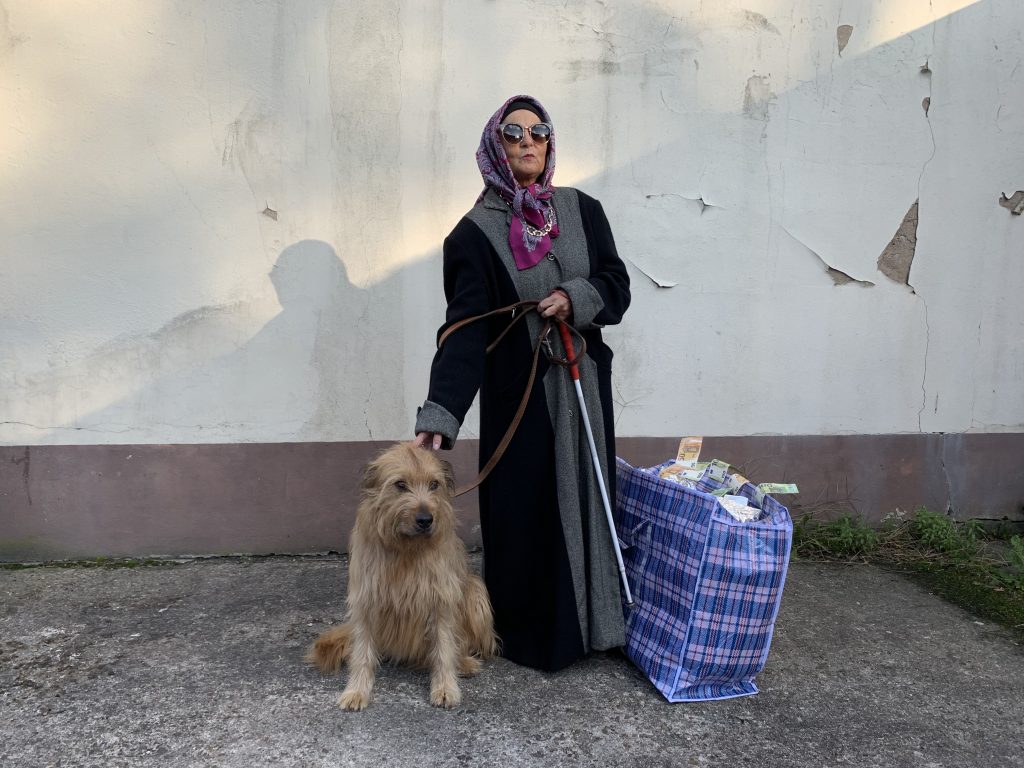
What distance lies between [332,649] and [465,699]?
609 millimetres

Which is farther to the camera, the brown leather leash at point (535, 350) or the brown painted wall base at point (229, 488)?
the brown painted wall base at point (229, 488)

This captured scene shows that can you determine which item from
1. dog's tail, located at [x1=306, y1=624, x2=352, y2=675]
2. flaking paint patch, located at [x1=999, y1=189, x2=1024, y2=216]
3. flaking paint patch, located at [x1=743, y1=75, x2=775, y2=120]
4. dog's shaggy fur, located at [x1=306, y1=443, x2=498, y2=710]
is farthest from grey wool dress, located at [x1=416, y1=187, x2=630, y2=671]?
flaking paint patch, located at [x1=999, y1=189, x2=1024, y2=216]

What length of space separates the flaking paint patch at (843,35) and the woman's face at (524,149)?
2.63m

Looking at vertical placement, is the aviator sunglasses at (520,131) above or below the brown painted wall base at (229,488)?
above

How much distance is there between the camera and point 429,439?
2.96 metres

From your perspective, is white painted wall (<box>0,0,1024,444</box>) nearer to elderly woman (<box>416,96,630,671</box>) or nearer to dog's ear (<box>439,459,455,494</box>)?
elderly woman (<box>416,96,630,671</box>)

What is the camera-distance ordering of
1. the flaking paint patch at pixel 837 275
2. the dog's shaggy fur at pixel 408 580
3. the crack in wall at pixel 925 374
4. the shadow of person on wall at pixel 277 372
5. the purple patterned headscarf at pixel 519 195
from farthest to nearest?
1. the crack in wall at pixel 925 374
2. the flaking paint patch at pixel 837 275
3. the shadow of person on wall at pixel 277 372
4. the purple patterned headscarf at pixel 519 195
5. the dog's shaggy fur at pixel 408 580

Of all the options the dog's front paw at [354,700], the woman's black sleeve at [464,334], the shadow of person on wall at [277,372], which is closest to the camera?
the dog's front paw at [354,700]

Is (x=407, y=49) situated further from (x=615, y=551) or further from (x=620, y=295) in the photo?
(x=615, y=551)

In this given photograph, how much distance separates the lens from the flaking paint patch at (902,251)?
477 cm

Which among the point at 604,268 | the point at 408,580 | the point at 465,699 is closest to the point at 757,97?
the point at 604,268

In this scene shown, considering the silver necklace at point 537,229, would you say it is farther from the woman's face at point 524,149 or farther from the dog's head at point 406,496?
the dog's head at point 406,496

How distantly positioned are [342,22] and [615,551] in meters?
3.33

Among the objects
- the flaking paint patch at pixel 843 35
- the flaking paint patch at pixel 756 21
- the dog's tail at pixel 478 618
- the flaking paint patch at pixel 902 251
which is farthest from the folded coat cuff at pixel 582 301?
the flaking paint patch at pixel 843 35
